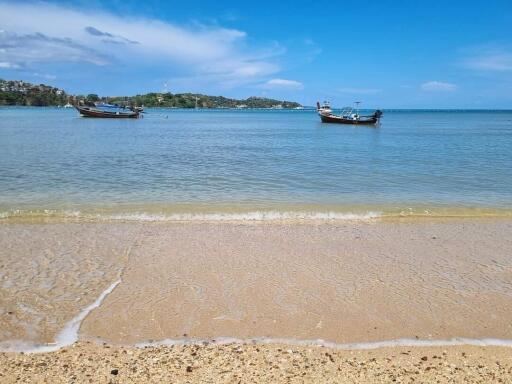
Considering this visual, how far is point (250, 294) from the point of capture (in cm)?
716

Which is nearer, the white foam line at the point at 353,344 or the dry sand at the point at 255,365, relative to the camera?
the dry sand at the point at 255,365

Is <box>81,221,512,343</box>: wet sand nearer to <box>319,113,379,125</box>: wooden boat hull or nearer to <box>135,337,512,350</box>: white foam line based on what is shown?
<box>135,337,512,350</box>: white foam line

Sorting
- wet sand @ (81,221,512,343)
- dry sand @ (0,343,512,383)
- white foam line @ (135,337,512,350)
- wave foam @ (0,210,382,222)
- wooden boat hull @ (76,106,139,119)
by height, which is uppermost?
dry sand @ (0,343,512,383)

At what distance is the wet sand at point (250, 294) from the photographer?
16.6ft

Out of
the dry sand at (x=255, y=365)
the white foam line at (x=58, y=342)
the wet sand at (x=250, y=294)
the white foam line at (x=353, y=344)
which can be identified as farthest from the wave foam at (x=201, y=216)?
the dry sand at (x=255, y=365)

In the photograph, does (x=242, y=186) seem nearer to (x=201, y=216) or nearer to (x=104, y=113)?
(x=201, y=216)

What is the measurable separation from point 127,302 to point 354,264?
4279mm

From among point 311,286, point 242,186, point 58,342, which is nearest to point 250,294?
point 311,286

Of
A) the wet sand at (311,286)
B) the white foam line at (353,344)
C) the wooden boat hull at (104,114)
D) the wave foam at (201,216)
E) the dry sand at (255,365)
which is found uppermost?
the dry sand at (255,365)

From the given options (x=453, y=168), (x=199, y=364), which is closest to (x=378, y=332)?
(x=199, y=364)

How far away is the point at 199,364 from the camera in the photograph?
4.90m

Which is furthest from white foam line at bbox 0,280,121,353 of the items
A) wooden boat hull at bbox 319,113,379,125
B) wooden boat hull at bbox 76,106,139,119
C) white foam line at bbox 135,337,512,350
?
wooden boat hull at bbox 76,106,139,119

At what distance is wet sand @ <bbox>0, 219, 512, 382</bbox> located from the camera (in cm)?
507

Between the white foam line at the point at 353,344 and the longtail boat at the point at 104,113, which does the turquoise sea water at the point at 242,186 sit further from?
the longtail boat at the point at 104,113
